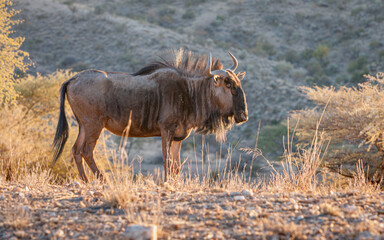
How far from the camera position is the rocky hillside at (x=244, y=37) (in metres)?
31.0

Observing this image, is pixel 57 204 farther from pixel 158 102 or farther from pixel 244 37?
pixel 244 37

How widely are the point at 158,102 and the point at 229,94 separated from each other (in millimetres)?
1213

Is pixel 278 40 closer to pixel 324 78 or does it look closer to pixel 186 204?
pixel 324 78

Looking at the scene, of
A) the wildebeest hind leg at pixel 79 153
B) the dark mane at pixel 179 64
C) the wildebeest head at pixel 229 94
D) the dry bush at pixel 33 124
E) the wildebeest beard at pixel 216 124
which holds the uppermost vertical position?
the dark mane at pixel 179 64

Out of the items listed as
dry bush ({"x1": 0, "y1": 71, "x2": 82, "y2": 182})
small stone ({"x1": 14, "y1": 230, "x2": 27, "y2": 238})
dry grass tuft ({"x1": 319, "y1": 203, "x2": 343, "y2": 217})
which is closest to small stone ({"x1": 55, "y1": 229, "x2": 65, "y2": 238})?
small stone ({"x1": 14, "y1": 230, "x2": 27, "y2": 238})

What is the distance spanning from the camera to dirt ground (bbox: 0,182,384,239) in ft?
11.6

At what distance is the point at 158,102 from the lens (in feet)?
22.5

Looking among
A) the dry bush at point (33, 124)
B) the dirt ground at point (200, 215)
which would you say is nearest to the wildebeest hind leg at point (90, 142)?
the dirt ground at point (200, 215)

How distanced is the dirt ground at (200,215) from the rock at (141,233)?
0.12 ft

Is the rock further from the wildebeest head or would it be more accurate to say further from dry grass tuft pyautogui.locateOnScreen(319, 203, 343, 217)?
the wildebeest head

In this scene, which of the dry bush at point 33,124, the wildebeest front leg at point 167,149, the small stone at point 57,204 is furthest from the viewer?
the dry bush at point 33,124

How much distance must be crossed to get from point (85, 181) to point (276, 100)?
23.3 metres

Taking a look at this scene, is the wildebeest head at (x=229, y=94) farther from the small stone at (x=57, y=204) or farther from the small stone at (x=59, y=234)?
the small stone at (x=59, y=234)

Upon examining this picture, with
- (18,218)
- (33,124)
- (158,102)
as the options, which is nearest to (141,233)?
(18,218)
